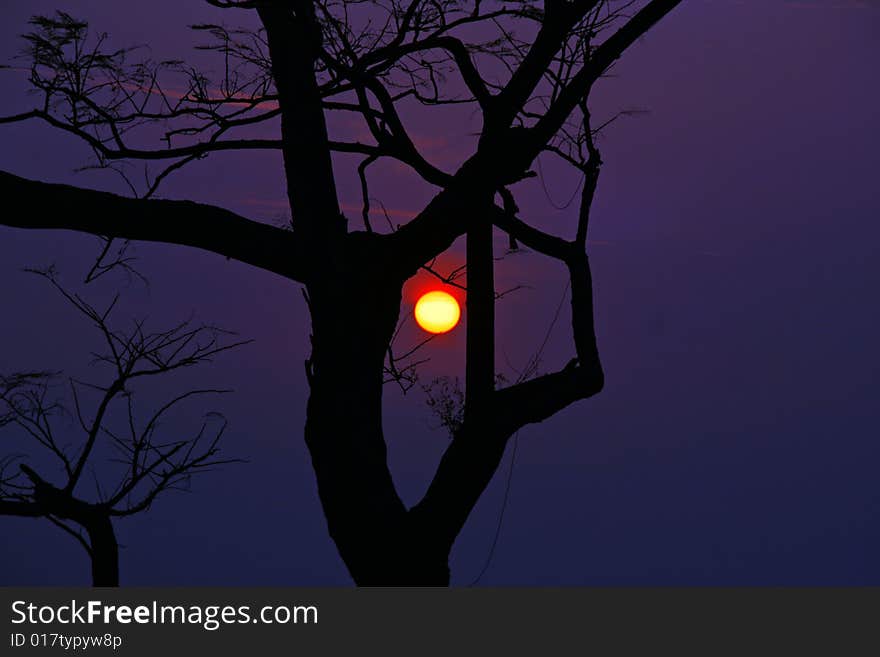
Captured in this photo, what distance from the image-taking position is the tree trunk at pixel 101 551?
17.7ft

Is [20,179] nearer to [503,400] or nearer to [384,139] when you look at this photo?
[384,139]

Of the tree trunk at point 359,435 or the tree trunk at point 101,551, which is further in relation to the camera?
the tree trunk at point 101,551

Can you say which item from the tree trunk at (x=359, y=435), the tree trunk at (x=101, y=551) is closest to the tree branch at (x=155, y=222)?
the tree trunk at (x=359, y=435)

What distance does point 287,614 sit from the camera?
5.06 metres

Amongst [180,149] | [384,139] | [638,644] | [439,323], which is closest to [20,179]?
[180,149]

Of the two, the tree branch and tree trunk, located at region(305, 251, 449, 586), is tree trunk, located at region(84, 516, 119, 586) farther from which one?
the tree branch

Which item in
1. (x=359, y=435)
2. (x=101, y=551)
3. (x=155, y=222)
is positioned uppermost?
(x=155, y=222)

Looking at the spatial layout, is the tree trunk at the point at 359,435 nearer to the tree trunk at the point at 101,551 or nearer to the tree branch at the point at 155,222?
the tree branch at the point at 155,222

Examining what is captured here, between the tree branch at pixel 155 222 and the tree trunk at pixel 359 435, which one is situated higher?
the tree branch at pixel 155 222

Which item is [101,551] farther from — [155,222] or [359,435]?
[155,222]

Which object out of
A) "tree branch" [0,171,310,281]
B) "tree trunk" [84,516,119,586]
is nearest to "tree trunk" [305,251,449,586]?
"tree branch" [0,171,310,281]

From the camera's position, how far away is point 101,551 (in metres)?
5.41

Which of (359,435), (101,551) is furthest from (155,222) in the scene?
(101,551)

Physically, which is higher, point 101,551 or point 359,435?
point 359,435
